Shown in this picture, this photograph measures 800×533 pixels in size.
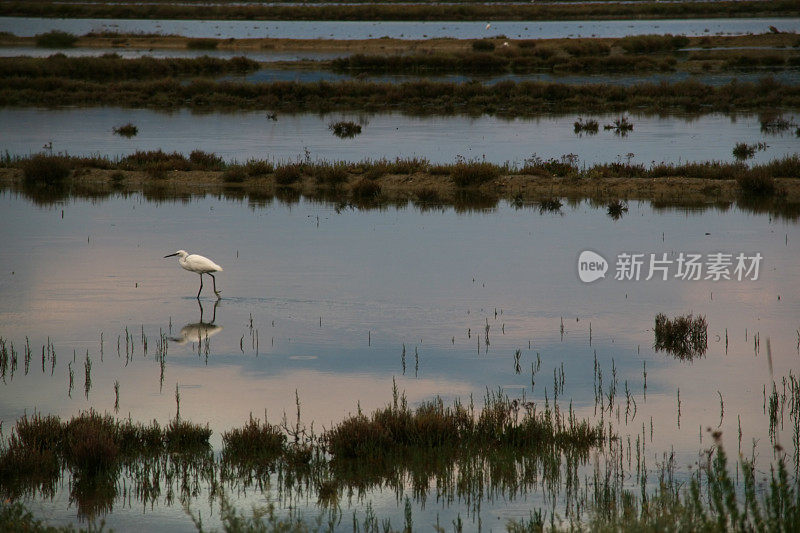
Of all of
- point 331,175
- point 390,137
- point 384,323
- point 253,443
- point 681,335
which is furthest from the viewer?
point 390,137

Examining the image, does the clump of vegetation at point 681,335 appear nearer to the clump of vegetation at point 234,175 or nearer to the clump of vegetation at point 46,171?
the clump of vegetation at point 234,175

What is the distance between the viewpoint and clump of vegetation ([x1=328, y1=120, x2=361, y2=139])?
34047 millimetres

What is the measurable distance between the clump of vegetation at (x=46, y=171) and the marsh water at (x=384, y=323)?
188 inches

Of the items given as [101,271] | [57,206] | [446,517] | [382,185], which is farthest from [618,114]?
[446,517]

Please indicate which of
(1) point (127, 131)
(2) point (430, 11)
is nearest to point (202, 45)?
(1) point (127, 131)

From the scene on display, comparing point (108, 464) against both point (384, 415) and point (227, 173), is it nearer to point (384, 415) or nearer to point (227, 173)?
point (384, 415)

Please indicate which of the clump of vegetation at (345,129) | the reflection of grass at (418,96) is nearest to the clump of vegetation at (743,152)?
the clump of vegetation at (345,129)

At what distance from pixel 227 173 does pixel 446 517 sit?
61.8 ft

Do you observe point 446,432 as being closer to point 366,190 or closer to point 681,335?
point 681,335

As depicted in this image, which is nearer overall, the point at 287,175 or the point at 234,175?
the point at 287,175

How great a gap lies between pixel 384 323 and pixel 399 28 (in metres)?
102

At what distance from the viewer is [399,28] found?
364 feet

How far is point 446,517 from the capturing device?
725 cm

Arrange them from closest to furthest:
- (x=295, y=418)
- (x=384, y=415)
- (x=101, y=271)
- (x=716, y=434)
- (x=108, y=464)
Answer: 1. (x=716, y=434)
2. (x=108, y=464)
3. (x=384, y=415)
4. (x=295, y=418)
5. (x=101, y=271)
